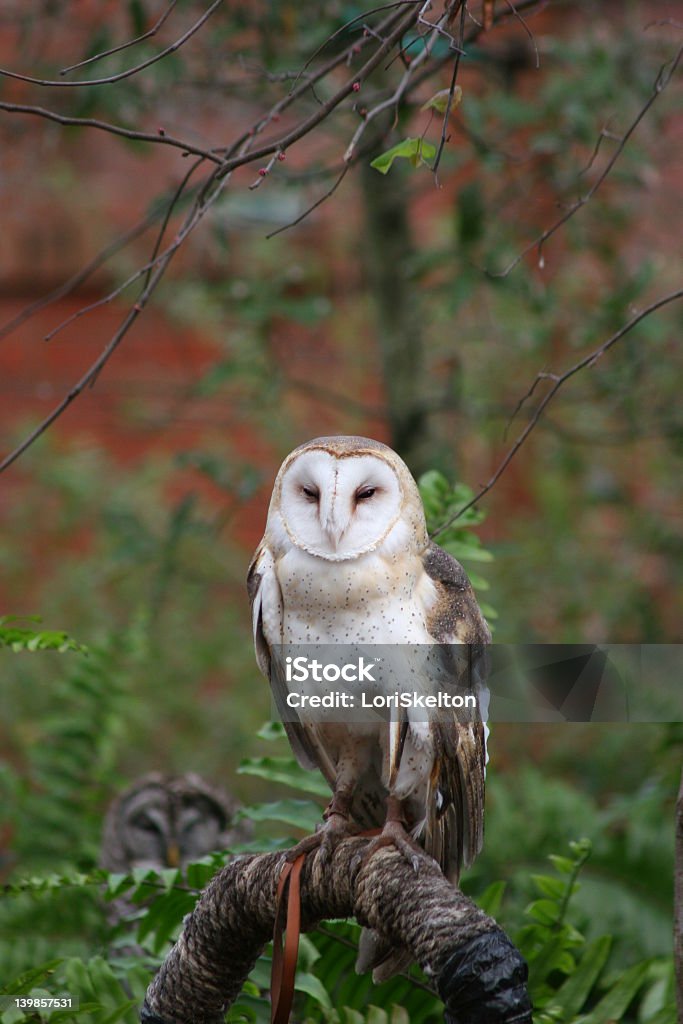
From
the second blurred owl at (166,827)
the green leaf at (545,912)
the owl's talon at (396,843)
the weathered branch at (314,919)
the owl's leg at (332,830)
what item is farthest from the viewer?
the second blurred owl at (166,827)

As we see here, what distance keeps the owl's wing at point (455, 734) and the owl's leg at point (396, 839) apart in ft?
0.19

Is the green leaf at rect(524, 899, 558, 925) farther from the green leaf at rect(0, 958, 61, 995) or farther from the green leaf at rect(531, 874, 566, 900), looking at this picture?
the green leaf at rect(0, 958, 61, 995)

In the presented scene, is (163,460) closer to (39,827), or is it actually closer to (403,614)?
(39,827)

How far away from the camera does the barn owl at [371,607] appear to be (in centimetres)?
172

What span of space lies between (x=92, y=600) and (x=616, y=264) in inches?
107

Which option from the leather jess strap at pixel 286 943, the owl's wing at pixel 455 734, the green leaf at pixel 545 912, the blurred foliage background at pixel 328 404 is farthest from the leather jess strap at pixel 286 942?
the green leaf at pixel 545 912

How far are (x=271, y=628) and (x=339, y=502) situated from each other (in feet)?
0.85

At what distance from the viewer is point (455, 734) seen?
1.81m

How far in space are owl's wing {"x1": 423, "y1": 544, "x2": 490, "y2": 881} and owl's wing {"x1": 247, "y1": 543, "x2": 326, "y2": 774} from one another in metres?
0.23

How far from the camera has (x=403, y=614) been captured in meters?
1.72

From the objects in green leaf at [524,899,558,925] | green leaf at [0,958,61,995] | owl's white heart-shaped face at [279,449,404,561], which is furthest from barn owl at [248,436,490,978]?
green leaf at [0,958,61,995]

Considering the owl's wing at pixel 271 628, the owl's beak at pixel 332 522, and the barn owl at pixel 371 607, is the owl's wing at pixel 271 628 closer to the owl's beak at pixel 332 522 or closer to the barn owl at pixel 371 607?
the barn owl at pixel 371 607

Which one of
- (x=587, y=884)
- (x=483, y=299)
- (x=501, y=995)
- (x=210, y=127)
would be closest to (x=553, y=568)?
(x=483, y=299)

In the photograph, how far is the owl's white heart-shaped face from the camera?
1718 millimetres
